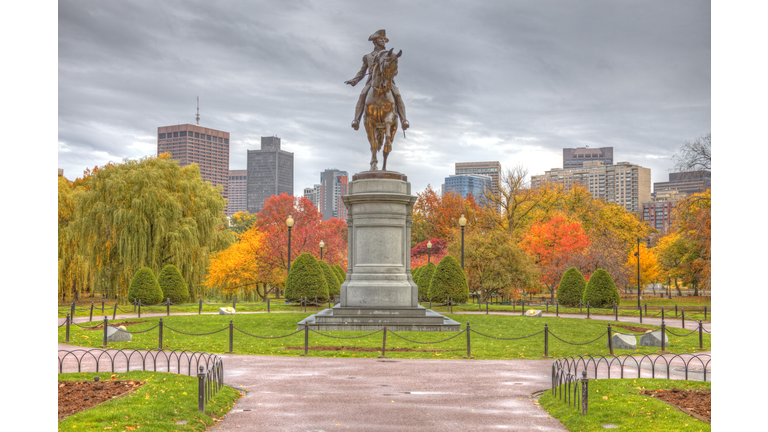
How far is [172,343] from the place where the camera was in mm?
17234

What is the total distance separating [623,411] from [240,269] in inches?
1529

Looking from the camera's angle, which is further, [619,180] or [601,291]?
[619,180]

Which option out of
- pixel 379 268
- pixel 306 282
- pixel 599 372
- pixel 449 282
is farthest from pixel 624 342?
pixel 306 282

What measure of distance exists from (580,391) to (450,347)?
294 inches

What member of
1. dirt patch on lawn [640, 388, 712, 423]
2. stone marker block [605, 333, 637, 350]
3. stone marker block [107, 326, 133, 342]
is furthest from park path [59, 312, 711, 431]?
stone marker block [107, 326, 133, 342]

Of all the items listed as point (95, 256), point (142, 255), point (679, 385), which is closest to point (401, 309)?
point (679, 385)

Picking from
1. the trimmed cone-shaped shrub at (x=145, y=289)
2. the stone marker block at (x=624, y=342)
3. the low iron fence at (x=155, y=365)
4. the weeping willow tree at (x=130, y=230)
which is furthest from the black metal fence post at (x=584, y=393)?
the weeping willow tree at (x=130, y=230)

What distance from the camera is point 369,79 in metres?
22.1

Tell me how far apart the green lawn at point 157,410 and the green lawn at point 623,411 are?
4916 mm

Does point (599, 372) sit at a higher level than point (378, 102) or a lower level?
lower

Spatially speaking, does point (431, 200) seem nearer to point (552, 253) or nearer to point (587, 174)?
point (552, 253)

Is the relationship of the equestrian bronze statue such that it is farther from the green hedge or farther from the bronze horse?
the green hedge

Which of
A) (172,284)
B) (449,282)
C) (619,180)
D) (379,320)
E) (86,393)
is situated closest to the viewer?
(86,393)

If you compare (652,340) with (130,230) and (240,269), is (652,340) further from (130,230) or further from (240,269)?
(240,269)
